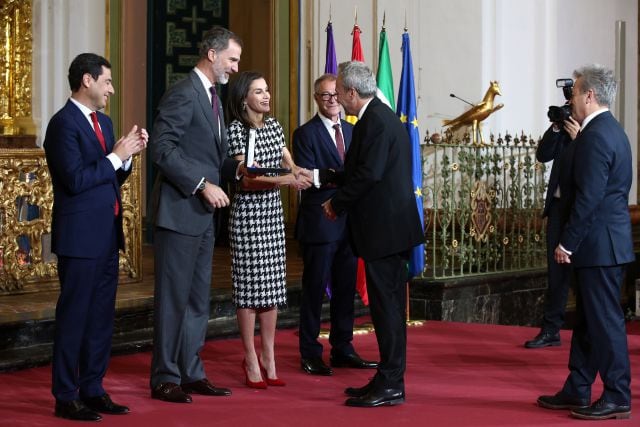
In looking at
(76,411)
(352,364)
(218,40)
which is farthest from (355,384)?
(218,40)

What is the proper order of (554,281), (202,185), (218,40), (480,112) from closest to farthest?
(202,185), (218,40), (554,281), (480,112)

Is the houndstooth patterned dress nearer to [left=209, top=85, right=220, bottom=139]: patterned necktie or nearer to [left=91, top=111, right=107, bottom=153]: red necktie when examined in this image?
[left=209, top=85, right=220, bottom=139]: patterned necktie

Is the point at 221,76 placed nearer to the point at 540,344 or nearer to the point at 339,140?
the point at 339,140

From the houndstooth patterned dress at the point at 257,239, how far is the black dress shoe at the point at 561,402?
139 cm

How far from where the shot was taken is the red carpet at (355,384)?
5.27 m

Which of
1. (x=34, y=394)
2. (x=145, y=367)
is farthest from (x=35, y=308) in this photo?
(x=34, y=394)

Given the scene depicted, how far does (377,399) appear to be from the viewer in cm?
552

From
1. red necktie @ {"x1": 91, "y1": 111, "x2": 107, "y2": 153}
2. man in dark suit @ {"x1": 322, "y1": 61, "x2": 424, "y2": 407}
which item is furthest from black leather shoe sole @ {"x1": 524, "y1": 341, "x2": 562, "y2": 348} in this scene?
red necktie @ {"x1": 91, "y1": 111, "x2": 107, "y2": 153}

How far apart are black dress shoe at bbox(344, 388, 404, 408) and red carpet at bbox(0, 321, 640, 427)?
46 mm

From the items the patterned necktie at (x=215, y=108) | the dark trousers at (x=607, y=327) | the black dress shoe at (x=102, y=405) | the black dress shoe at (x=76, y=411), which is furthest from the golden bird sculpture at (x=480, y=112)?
the black dress shoe at (x=76, y=411)

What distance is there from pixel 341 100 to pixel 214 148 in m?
0.64

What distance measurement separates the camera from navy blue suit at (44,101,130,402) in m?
5.10

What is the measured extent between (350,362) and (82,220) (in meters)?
2.03

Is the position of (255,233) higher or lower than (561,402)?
higher
